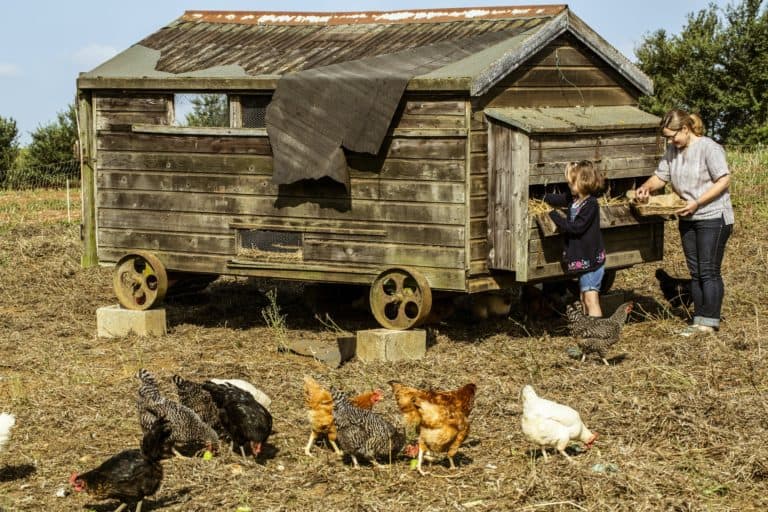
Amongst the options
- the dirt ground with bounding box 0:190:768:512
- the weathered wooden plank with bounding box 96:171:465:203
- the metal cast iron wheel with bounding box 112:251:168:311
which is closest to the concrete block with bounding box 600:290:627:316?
the dirt ground with bounding box 0:190:768:512

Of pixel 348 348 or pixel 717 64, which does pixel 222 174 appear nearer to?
pixel 348 348

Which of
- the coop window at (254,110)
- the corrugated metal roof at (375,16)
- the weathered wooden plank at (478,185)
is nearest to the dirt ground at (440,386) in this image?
the weathered wooden plank at (478,185)

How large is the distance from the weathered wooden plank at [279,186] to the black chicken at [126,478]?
4.48 metres

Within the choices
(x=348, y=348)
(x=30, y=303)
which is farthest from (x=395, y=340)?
(x=30, y=303)

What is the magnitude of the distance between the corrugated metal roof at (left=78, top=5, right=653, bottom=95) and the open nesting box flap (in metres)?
0.36

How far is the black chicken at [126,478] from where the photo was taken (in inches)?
242

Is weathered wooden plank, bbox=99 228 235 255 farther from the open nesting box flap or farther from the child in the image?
the child

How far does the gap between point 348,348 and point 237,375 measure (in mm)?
1210

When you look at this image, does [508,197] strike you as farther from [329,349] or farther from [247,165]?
[247,165]

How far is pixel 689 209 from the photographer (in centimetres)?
998

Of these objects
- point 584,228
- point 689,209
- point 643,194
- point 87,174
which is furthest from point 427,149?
point 87,174

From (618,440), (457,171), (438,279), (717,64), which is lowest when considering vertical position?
(618,440)

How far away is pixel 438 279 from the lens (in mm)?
10188

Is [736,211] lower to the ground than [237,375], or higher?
higher
